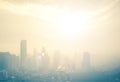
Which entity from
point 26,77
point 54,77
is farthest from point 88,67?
point 26,77

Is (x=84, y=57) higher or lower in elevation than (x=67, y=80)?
higher

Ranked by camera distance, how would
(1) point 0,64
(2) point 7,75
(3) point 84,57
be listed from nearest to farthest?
(2) point 7,75
(3) point 84,57
(1) point 0,64

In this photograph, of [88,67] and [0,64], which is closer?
[88,67]

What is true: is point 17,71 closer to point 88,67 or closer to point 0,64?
point 0,64

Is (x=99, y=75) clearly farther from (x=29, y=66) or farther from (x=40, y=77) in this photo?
(x=29, y=66)

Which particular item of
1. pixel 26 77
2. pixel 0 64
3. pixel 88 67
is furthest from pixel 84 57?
pixel 0 64

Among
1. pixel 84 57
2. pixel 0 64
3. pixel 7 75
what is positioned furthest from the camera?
pixel 0 64

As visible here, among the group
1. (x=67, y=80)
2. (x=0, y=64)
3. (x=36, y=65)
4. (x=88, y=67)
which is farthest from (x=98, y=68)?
(x=0, y=64)

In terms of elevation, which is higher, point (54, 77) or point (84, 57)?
point (84, 57)

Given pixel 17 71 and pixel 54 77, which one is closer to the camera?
pixel 54 77
